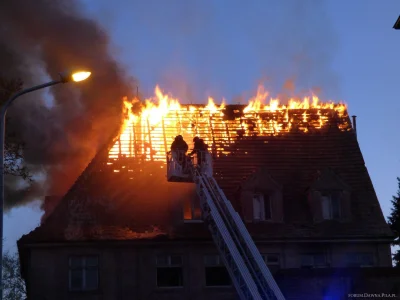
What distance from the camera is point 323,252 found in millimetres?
27969

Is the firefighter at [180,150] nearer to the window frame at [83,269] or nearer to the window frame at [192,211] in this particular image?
Answer: the window frame at [192,211]

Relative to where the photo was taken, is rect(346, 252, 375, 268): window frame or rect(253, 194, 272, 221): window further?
rect(253, 194, 272, 221): window

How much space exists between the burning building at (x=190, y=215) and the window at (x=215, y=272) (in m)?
0.04

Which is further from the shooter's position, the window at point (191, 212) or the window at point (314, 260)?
the window at point (314, 260)

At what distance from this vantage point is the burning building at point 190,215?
2645cm

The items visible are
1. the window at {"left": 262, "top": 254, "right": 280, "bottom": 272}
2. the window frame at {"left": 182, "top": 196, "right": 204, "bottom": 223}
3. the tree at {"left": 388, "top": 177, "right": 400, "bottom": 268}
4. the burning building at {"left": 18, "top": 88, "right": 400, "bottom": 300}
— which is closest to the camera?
the burning building at {"left": 18, "top": 88, "right": 400, "bottom": 300}

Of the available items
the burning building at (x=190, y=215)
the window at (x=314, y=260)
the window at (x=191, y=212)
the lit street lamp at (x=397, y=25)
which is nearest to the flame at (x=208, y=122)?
the burning building at (x=190, y=215)

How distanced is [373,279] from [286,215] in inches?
297

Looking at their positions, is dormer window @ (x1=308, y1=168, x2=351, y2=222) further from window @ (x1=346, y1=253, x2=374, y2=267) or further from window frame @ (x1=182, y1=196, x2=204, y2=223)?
window frame @ (x1=182, y1=196, x2=204, y2=223)

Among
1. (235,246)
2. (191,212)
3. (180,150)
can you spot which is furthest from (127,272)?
(235,246)

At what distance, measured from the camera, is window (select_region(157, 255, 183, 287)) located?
26.8 m

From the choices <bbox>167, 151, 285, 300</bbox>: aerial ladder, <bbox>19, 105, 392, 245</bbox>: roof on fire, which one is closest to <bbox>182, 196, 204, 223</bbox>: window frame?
<bbox>19, 105, 392, 245</bbox>: roof on fire

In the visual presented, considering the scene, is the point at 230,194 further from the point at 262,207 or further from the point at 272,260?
the point at 272,260

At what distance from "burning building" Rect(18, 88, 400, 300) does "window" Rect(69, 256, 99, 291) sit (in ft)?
0.12
